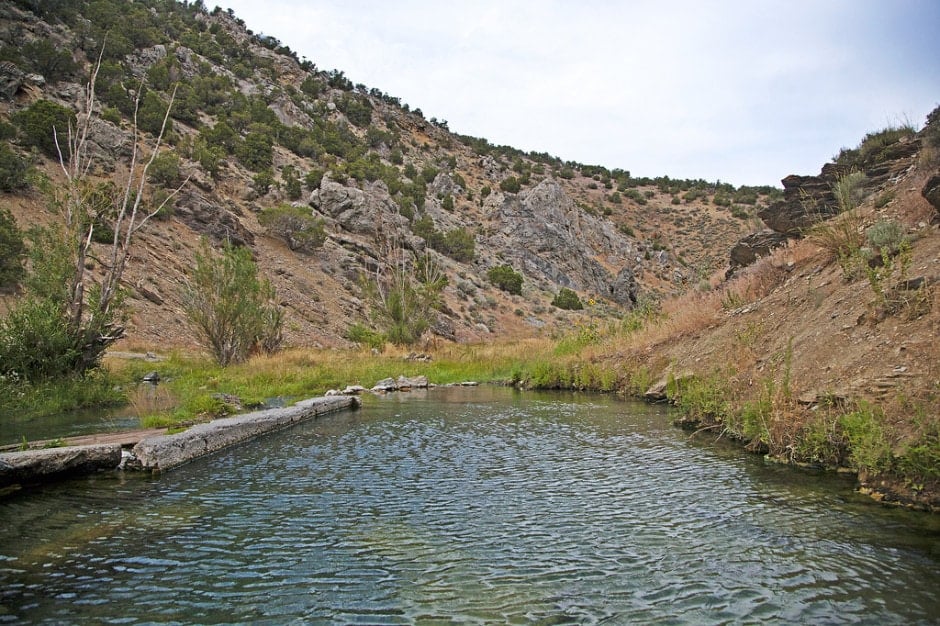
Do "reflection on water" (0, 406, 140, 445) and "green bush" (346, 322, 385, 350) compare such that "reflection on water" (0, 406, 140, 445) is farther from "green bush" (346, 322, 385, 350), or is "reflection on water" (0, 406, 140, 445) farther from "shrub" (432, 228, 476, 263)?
"shrub" (432, 228, 476, 263)

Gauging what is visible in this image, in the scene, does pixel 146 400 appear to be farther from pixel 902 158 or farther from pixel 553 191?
pixel 553 191

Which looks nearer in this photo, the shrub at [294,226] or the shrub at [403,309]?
the shrub at [403,309]

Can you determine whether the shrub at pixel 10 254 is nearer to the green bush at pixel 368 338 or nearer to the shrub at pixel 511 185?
the green bush at pixel 368 338

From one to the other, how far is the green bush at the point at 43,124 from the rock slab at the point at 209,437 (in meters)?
30.8

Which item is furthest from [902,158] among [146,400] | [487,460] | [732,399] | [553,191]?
[553,191]

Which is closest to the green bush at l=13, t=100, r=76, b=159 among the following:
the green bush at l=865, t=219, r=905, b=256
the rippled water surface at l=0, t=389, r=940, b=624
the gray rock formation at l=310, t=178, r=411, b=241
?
the gray rock formation at l=310, t=178, r=411, b=241

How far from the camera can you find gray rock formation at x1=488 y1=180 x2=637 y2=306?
59656 mm

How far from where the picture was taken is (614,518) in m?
5.73

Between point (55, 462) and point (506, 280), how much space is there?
154 ft

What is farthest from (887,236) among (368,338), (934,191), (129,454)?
(368,338)

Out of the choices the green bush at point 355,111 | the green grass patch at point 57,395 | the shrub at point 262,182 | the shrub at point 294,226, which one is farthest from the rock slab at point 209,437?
the green bush at point 355,111

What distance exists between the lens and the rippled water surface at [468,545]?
3.91m

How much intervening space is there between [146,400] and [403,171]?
5278cm

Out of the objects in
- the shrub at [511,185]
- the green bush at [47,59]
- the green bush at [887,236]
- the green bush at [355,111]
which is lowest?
the green bush at [887,236]
